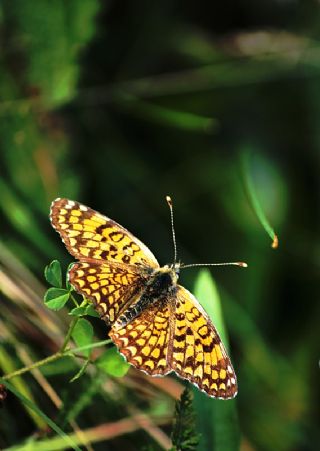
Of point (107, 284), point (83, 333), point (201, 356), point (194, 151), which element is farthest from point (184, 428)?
point (194, 151)

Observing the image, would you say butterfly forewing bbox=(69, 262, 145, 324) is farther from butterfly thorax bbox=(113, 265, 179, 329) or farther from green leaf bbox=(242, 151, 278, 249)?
green leaf bbox=(242, 151, 278, 249)

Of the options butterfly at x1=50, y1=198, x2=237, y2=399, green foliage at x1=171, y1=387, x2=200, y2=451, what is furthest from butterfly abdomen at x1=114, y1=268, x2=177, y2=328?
green foliage at x1=171, y1=387, x2=200, y2=451

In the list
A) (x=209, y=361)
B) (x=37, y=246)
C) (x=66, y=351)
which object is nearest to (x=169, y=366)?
(x=209, y=361)

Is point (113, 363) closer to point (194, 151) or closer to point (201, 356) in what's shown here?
point (201, 356)

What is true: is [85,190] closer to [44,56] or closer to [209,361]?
[44,56]

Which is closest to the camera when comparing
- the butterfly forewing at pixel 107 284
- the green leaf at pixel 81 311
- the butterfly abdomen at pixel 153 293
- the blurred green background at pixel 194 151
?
the green leaf at pixel 81 311

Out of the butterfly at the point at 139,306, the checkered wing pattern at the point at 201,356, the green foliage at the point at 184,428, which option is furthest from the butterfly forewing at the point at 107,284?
the green foliage at the point at 184,428

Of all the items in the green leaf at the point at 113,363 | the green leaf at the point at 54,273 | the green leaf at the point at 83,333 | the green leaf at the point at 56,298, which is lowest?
the green leaf at the point at 113,363

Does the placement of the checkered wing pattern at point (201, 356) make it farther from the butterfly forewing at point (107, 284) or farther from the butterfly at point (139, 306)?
the butterfly forewing at point (107, 284)
